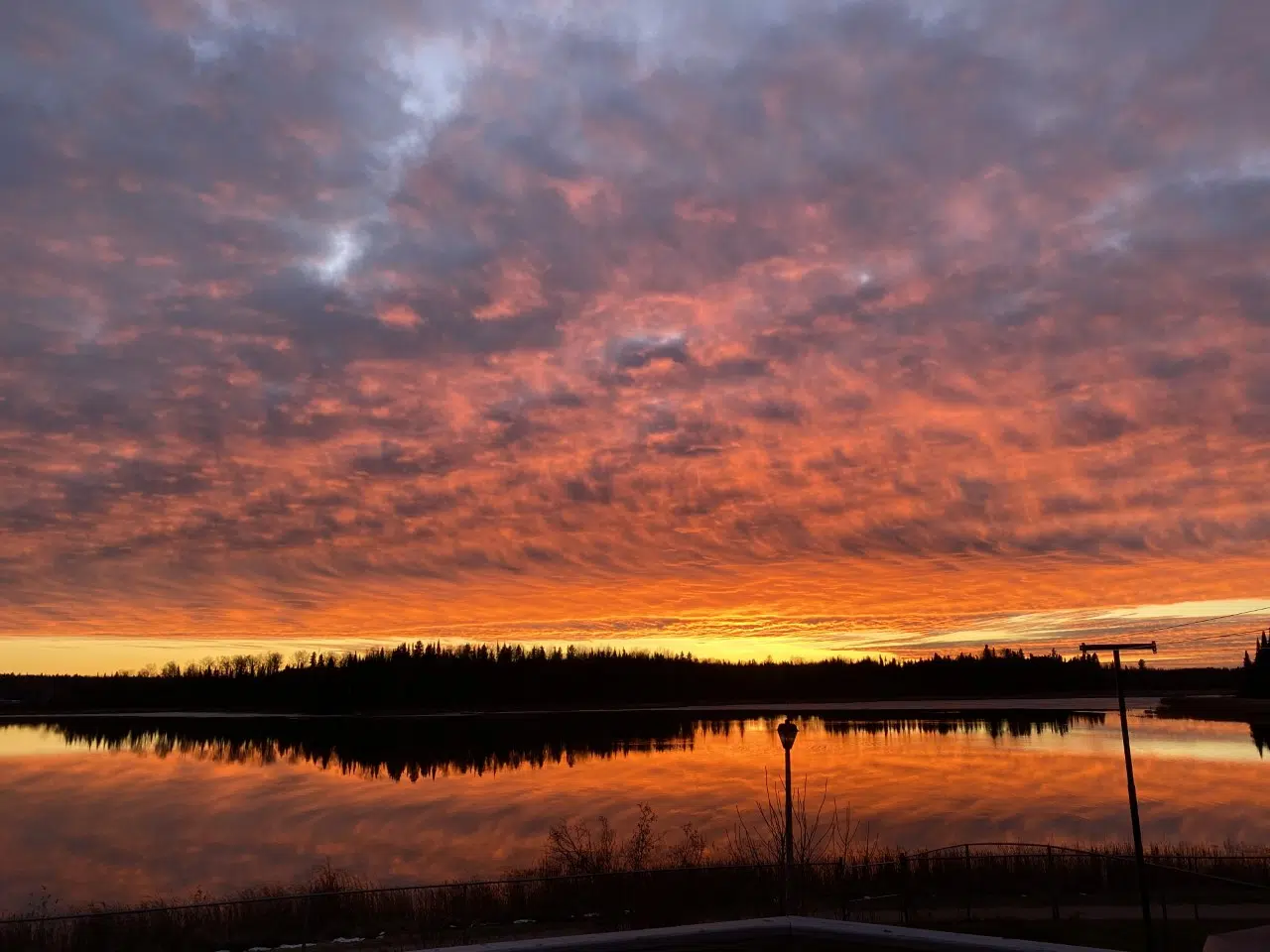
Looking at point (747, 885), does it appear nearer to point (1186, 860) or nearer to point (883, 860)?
point (883, 860)

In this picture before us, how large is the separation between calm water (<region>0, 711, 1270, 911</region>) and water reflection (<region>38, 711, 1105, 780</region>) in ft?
2.38

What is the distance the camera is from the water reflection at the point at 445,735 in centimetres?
9344

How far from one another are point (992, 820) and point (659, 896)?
103ft

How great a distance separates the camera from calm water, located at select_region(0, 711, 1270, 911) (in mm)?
47281

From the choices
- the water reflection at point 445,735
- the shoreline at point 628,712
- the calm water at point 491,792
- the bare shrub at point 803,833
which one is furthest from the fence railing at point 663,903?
the shoreline at point 628,712

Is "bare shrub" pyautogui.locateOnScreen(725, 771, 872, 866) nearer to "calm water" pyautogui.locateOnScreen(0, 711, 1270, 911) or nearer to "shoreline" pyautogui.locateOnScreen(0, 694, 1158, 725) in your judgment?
"calm water" pyautogui.locateOnScreen(0, 711, 1270, 911)

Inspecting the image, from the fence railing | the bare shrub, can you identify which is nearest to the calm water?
the bare shrub

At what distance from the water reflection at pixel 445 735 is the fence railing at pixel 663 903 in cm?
5143

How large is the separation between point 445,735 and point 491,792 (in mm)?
58379

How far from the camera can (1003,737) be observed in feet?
373

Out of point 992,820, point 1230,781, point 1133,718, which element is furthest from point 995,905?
point 1133,718

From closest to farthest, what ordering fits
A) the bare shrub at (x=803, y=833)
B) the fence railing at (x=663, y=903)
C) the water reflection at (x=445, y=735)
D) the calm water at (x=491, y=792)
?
the fence railing at (x=663, y=903)
the bare shrub at (x=803, y=833)
the calm water at (x=491, y=792)
the water reflection at (x=445, y=735)

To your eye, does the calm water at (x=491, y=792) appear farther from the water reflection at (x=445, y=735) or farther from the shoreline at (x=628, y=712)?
the shoreline at (x=628, y=712)

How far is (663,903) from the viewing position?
1137 inches
